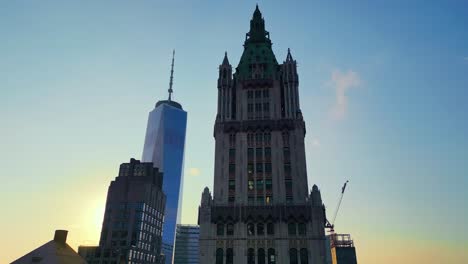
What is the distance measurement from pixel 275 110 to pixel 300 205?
27.7 meters

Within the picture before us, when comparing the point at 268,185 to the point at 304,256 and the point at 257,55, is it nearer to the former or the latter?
the point at 304,256

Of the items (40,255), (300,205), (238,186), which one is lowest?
A: (40,255)

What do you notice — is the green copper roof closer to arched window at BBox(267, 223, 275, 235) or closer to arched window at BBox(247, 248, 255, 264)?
arched window at BBox(267, 223, 275, 235)

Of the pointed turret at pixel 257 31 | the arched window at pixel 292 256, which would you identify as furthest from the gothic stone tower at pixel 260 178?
the pointed turret at pixel 257 31

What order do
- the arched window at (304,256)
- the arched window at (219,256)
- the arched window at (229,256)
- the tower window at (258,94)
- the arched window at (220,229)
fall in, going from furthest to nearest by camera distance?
the tower window at (258,94), the arched window at (220,229), the arched window at (219,256), the arched window at (229,256), the arched window at (304,256)

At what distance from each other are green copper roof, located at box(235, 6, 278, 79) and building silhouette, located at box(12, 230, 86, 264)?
62634 mm

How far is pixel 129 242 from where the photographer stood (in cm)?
17438

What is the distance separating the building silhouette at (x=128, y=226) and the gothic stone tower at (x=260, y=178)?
342ft

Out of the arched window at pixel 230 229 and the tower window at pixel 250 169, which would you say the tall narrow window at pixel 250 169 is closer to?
the tower window at pixel 250 169

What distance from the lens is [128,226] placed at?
180m

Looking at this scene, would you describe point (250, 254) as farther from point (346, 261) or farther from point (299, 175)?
point (346, 261)

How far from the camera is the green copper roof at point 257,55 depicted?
10306 cm

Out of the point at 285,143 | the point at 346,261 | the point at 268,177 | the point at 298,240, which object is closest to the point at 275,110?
the point at 285,143

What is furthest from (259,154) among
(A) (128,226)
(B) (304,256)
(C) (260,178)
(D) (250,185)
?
(A) (128,226)
